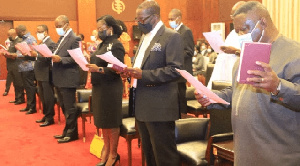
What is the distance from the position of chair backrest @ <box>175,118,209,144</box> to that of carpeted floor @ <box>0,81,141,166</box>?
1101 mm

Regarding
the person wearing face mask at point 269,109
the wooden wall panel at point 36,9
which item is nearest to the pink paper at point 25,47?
the person wearing face mask at point 269,109

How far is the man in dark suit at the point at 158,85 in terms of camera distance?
2.66 meters

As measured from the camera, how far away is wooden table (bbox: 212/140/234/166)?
2.32 metres

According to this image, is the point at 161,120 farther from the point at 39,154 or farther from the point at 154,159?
the point at 39,154

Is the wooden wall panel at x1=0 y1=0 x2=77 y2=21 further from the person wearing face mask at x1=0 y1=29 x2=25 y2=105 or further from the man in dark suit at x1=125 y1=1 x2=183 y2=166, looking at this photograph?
the man in dark suit at x1=125 y1=1 x2=183 y2=166

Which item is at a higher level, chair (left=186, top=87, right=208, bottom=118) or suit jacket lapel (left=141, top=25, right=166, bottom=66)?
suit jacket lapel (left=141, top=25, right=166, bottom=66)

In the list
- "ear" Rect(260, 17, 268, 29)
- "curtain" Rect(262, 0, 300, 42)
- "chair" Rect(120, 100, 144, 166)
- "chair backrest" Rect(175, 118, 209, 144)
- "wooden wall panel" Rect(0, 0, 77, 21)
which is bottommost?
"chair" Rect(120, 100, 144, 166)

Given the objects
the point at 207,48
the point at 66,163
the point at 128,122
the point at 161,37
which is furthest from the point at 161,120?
the point at 207,48

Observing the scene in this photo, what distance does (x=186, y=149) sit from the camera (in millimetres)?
2875

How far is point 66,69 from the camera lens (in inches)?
185

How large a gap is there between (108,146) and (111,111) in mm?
451

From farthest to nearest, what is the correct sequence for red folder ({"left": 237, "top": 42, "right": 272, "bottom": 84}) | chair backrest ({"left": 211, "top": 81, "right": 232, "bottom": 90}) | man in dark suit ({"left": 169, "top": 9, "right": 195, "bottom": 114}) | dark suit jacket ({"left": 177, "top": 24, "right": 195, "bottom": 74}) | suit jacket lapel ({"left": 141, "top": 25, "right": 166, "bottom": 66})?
dark suit jacket ({"left": 177, "top": 24, "right": 195, "bottom": 74}) < man in dark suit ({"left": 169, "top": 9, "right": 195, "bottom": 114}) < chair backrest ({"left": 211, "top": 81, "right": 232, "bottom": 90}) < suit jacket lapel ({"left": 141, "top": 25, "right": 166, "bottom": 66}) < red folder ({"left": 237, "top": 42, "right": 272, "bottom": 84})

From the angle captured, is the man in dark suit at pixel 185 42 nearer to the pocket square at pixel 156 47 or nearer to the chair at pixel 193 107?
the chair at pixel 193 107

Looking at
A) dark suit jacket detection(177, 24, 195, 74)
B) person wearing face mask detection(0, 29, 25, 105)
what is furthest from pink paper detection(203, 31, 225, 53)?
person wearing face mask detection(0, 29, 25, 105)
